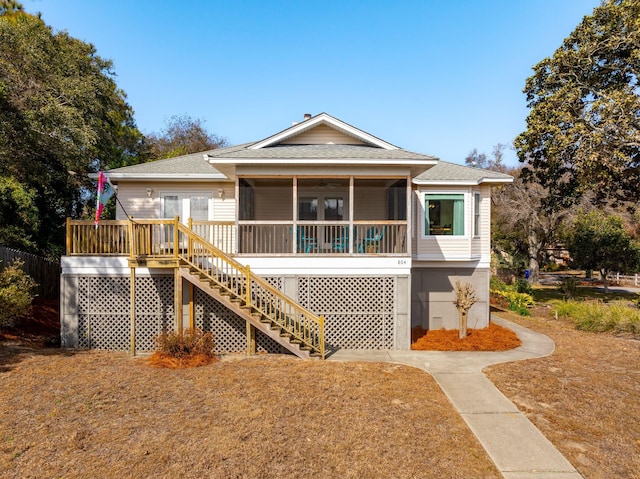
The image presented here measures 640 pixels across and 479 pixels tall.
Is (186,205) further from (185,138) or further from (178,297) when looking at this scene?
(185,138)

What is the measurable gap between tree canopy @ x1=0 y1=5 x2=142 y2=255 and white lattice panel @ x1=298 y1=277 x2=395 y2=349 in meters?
10.5

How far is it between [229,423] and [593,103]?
18.5 m

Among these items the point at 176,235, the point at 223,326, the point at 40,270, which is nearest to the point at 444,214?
the point at 223,326

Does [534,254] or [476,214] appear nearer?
[476,214]

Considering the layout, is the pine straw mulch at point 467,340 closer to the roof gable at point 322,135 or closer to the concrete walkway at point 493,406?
the concrete walkway at point 493,406

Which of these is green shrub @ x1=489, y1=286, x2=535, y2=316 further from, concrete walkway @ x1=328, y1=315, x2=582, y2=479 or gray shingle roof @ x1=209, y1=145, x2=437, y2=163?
gray shingle roof @ x1=209, y1=145, x2=437, y2=163

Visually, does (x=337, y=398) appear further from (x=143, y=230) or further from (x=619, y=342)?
(x=619, y=342)

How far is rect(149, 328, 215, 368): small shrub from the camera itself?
8.76 metres

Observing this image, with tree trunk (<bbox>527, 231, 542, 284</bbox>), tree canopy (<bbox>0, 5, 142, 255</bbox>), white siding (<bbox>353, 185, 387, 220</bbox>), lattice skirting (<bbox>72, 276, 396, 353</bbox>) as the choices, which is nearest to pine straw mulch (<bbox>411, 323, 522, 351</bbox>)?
lattice skirting (<bbox>72, 276, 396, 353</bbox>)

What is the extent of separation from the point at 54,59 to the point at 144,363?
41.9 ft

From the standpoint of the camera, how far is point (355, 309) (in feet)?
33.8

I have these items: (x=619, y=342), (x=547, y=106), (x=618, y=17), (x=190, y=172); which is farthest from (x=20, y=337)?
(x=618, y=17)

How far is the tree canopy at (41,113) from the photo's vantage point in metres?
12.8

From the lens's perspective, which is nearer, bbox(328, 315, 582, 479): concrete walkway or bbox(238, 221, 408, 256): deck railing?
bbox(328, 315, 582, 479): concrete walkway
